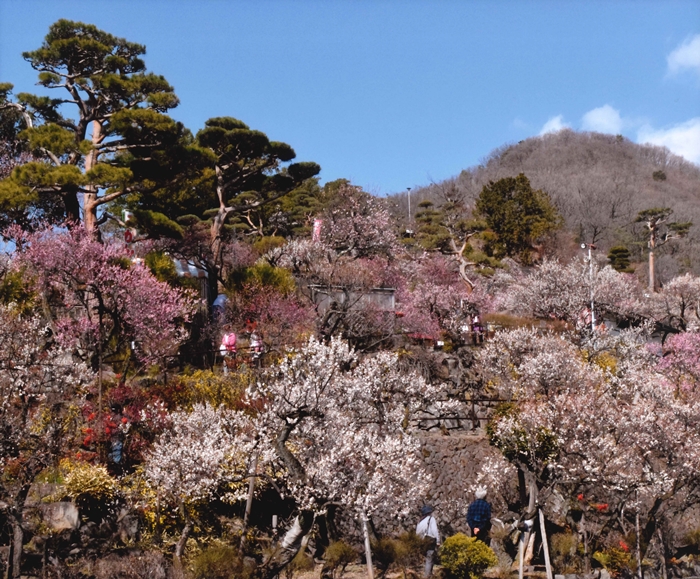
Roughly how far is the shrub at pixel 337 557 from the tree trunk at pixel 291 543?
4.75 ft

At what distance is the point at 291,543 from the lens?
11312mm

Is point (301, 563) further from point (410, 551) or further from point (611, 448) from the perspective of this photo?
point (611, 448)

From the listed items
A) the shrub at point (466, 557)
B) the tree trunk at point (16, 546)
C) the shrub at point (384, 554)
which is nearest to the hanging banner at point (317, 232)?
the shrub at point (384, 554)

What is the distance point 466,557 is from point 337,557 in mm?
2370

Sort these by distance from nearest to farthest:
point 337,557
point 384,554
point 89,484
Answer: point 337,557, point 384,554, point 89,484

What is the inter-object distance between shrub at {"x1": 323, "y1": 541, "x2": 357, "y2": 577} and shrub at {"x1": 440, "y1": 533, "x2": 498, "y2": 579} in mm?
1788

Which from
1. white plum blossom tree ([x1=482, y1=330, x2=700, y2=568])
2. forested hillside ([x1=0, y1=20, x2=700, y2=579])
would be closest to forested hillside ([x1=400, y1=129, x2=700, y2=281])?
forested hillside ([x1=0, y1=20, x2=700, y2=579])

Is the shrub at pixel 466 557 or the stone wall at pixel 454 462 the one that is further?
the stone wall at pixel 454 462

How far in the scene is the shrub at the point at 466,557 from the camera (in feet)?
40.1

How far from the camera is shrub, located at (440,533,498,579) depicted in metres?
12.2

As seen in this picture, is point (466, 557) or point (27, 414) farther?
point (27, 414)

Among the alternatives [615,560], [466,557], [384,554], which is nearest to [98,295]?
[384,554]

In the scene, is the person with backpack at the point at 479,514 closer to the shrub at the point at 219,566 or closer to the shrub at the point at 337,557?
the shrub at the point at 337,557

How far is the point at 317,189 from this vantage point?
1921 inches
